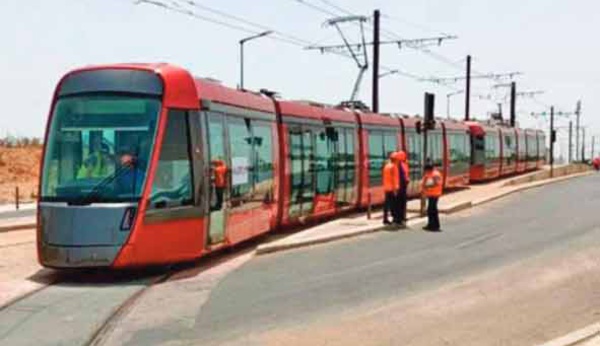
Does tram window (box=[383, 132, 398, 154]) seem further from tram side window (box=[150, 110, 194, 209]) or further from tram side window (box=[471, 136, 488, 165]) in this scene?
tram side window (box=[150, 110, 194, 209])

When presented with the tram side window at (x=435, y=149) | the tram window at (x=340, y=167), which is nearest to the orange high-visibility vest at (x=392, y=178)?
the tram window at (x=340, y=167)

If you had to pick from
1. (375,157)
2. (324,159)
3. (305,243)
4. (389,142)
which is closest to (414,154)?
(389,142)

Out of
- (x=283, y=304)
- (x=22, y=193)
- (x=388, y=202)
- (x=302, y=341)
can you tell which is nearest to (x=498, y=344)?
(x=302, y=341)

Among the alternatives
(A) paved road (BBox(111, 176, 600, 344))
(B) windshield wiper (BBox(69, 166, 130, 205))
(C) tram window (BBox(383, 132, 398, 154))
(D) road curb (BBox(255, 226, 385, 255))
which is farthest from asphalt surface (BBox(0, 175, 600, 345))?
(C) tram window (BBox(383, 132, 398, 154))

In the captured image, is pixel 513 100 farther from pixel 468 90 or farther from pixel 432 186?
pixel 432 186

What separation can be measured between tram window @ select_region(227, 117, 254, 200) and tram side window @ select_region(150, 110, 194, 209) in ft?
6.39

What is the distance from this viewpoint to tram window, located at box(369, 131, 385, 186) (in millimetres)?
26047

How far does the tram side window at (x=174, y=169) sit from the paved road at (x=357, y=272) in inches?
57.7

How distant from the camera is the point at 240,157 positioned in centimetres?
1558

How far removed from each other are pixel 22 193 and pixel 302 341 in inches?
1827

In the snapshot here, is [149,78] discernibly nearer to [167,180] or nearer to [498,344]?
[167,180]

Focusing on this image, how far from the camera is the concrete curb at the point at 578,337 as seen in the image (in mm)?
8023

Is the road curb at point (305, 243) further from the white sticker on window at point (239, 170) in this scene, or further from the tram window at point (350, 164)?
the tram window at point (350, 164)

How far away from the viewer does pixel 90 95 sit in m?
12.8
